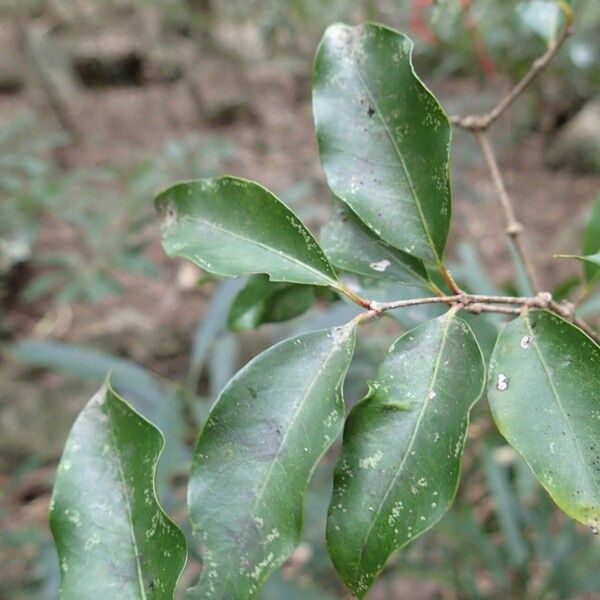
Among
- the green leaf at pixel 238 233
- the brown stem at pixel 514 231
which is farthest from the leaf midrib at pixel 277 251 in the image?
the brown stem at pixel 514 231

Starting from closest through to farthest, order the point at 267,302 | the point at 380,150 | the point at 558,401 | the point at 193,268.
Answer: the point at 558,401
the point at 380,150
the point at 267,302
the point at 193,268

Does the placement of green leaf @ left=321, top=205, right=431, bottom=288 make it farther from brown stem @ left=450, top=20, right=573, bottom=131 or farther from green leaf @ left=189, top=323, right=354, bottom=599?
brown stem @ left=450, top=20, right=573, bottom=131

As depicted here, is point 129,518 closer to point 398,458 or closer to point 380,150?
point 398,458

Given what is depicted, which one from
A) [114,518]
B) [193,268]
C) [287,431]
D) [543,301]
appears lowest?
[193,268]

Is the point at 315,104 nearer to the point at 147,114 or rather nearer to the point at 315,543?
the point at 315,543

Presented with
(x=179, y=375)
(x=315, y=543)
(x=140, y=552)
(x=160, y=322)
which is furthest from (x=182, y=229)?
(x=160, y=322)

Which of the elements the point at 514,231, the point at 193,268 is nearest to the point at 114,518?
the point at 514,231

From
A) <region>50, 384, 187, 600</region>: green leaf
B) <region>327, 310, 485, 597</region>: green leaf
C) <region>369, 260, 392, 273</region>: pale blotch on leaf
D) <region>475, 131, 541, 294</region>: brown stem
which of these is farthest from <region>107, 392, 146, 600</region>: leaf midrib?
<region>475, 131, 541, 294</region>: brown stem
